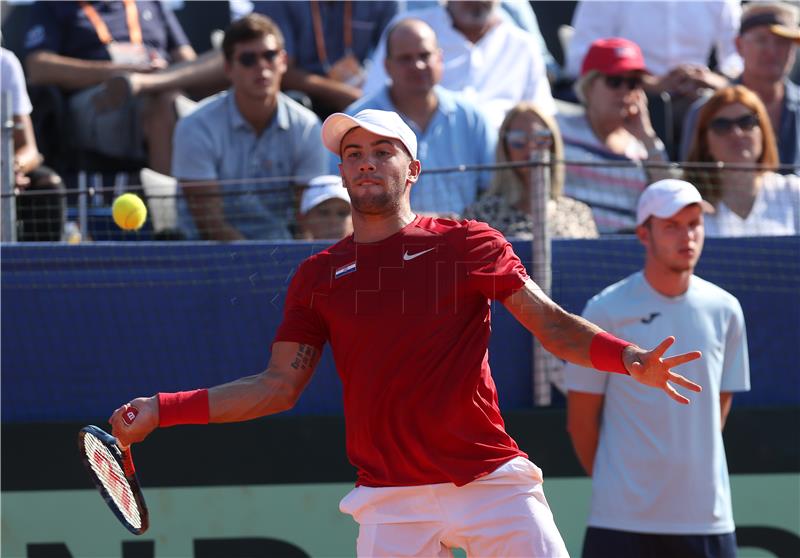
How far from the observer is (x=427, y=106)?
7.00 m

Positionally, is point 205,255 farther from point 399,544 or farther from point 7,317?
point 399,544

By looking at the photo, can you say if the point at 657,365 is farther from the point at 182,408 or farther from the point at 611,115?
the point at 611,115

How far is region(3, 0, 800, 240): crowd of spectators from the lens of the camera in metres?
6.28

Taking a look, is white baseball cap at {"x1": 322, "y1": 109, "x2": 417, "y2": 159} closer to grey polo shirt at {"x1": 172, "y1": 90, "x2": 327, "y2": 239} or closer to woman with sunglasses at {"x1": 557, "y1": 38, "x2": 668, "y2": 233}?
grey polo shirt at {"x1": 172, "y1": 90, "x2": 327, "y2": 239}

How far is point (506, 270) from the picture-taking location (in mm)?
3904

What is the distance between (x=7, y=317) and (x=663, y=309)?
3.00 metres

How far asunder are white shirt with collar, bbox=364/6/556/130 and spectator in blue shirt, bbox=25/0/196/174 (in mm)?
1307

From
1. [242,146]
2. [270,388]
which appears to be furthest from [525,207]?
[270,388]

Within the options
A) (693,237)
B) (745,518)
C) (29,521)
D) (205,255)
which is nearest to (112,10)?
(205,255)

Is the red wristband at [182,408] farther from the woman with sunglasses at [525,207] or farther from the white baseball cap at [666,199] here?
the woman with sunglasses at [525,207]

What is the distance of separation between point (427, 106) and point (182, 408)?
140 inches

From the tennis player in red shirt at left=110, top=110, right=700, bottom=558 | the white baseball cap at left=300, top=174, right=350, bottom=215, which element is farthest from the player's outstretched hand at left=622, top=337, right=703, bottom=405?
the white baseball cap at left=300, top=174, right=350, bottom=215

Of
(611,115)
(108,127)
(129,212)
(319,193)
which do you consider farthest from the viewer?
(108,127)

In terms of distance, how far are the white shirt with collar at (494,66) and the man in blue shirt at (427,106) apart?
2.45 ft
